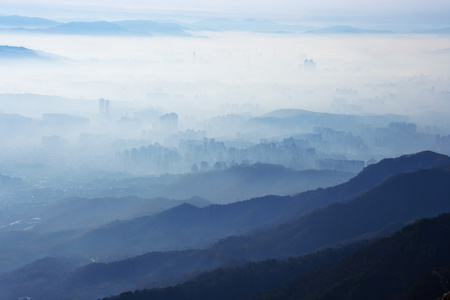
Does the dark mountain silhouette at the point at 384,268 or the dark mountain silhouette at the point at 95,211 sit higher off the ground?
the dark mountain silhouette at the point at 384,268

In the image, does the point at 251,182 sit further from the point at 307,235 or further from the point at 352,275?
the point at 352,275

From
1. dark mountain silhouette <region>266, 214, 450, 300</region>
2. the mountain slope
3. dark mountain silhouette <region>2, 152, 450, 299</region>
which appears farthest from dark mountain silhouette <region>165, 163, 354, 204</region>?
dark mountain silhouette <region>266, 214, 450, 300</region>

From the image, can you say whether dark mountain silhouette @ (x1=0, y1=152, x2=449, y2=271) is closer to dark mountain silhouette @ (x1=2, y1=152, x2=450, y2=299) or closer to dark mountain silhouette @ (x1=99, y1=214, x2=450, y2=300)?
dark mountain silhouette @ (x1=2, y1=152, x2=450, y2=299)

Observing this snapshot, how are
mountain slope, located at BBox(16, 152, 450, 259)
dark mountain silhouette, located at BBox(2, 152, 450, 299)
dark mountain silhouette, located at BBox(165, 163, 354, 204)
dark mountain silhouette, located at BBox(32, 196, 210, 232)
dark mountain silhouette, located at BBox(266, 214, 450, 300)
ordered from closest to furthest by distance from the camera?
dark mountain silhouette, located at BBox(266, 214, 450, 300) → dark mountain silhouette, located at BBox(2, 152, 450, 299) → mountain slope, located at BBox(16, 152, 450, 259) → dark mountain silhouette, located at BBox(32, 196, 210, 232) → dark mountain silhouette, located at BBox(165, 163, 354, 204)

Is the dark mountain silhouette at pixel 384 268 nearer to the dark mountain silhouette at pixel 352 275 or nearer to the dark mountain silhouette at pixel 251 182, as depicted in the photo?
the dark mountain silhouette at pixel 352 275

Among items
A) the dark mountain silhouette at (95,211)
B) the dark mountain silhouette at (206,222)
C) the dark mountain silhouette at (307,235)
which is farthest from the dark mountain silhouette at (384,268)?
the dark mountain silhouette at (95,211)

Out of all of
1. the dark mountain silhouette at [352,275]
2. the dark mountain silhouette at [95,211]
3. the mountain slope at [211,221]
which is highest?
the dark mountain silhouette at [352,275]

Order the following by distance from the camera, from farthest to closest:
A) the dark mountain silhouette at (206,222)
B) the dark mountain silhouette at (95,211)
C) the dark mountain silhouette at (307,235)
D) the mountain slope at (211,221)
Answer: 1. the dark mountain silhouette at (95,211)
2. the mountain slope at (211,221)
3. the dark mountain silhouette at (206,222)
4. the dark mountain silhouette at (307,235)
